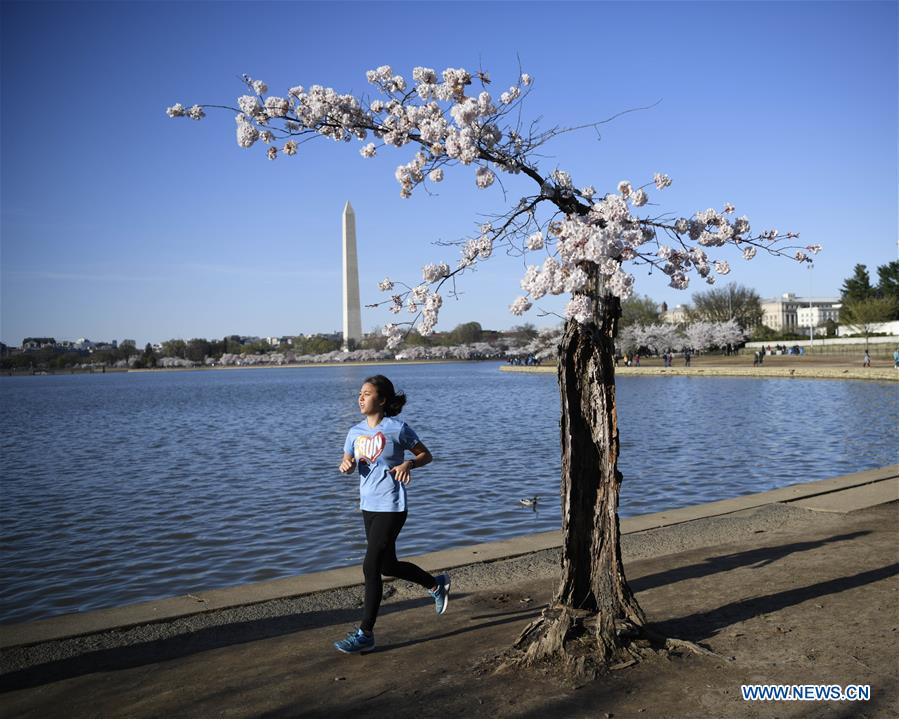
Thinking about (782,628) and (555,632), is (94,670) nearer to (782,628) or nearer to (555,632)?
(555,632)

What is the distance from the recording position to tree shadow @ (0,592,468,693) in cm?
537

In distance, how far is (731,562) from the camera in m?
7.46

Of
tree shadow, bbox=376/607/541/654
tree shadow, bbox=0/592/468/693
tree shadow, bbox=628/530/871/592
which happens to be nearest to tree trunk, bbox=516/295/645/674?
tree shadow, bbox=376/607/541/654

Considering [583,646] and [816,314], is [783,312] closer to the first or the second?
[816,314]

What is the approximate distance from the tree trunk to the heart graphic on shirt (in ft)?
3.93

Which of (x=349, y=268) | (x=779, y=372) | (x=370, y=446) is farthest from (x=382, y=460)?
(x=349, y=268)

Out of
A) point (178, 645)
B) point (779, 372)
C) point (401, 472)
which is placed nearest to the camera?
point (401, 472)

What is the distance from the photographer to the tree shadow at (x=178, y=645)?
211 inches

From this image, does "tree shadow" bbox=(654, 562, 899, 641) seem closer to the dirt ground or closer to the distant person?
the dirt ground

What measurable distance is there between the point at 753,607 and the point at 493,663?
87.1 inches

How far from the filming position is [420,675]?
4961mm

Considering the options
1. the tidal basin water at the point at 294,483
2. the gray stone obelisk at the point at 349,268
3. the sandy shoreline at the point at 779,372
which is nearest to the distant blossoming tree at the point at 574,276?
the tidal basin water at the point at 294,483

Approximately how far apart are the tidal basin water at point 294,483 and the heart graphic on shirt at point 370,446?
176 inches

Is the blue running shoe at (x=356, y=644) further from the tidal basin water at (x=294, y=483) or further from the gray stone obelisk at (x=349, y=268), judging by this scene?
the gray stone obelisk at (x=349, y=268)
